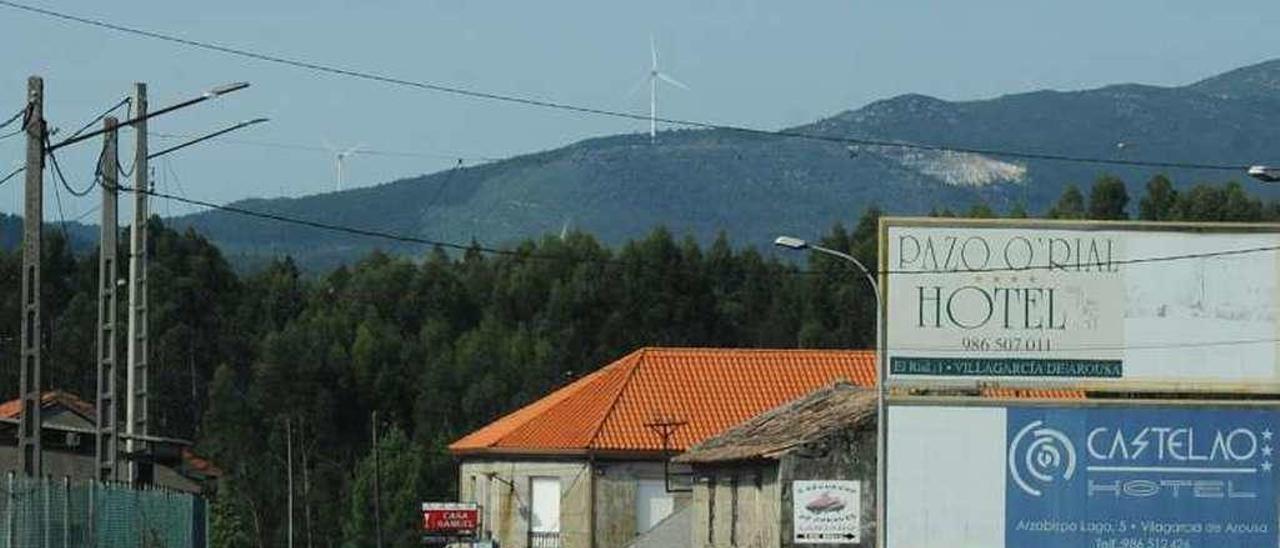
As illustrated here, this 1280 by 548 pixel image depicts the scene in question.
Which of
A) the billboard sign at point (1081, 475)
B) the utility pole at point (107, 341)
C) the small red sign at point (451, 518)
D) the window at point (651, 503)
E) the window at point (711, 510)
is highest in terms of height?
the utility pole at point (107, 341)

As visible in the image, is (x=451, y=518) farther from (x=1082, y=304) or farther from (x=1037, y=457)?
(x=1082, y=304)

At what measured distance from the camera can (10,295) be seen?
14675 centimetres

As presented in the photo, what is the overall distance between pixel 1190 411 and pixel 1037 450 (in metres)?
2.96

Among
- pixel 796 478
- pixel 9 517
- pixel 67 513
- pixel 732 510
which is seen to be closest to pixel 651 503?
pixel 732 510

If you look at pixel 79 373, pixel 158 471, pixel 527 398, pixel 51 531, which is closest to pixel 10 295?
pixel 79 373

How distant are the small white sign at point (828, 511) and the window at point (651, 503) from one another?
76.8 ft

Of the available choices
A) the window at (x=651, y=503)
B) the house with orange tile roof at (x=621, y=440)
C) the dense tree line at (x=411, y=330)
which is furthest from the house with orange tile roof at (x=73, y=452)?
the dense tree line at (x=411, y=330)

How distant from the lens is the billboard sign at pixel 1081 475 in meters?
53.8

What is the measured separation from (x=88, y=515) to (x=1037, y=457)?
1044 inches

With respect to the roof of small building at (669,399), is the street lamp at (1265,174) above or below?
above

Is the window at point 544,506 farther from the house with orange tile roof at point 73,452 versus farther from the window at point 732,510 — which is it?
the window at point 732,510

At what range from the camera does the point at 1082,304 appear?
54.2m

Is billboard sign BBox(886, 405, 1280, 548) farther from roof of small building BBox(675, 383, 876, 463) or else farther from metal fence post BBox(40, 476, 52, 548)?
metal fence post BBox(40, 476, 52, 548)

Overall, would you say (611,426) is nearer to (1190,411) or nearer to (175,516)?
(1190,411)
